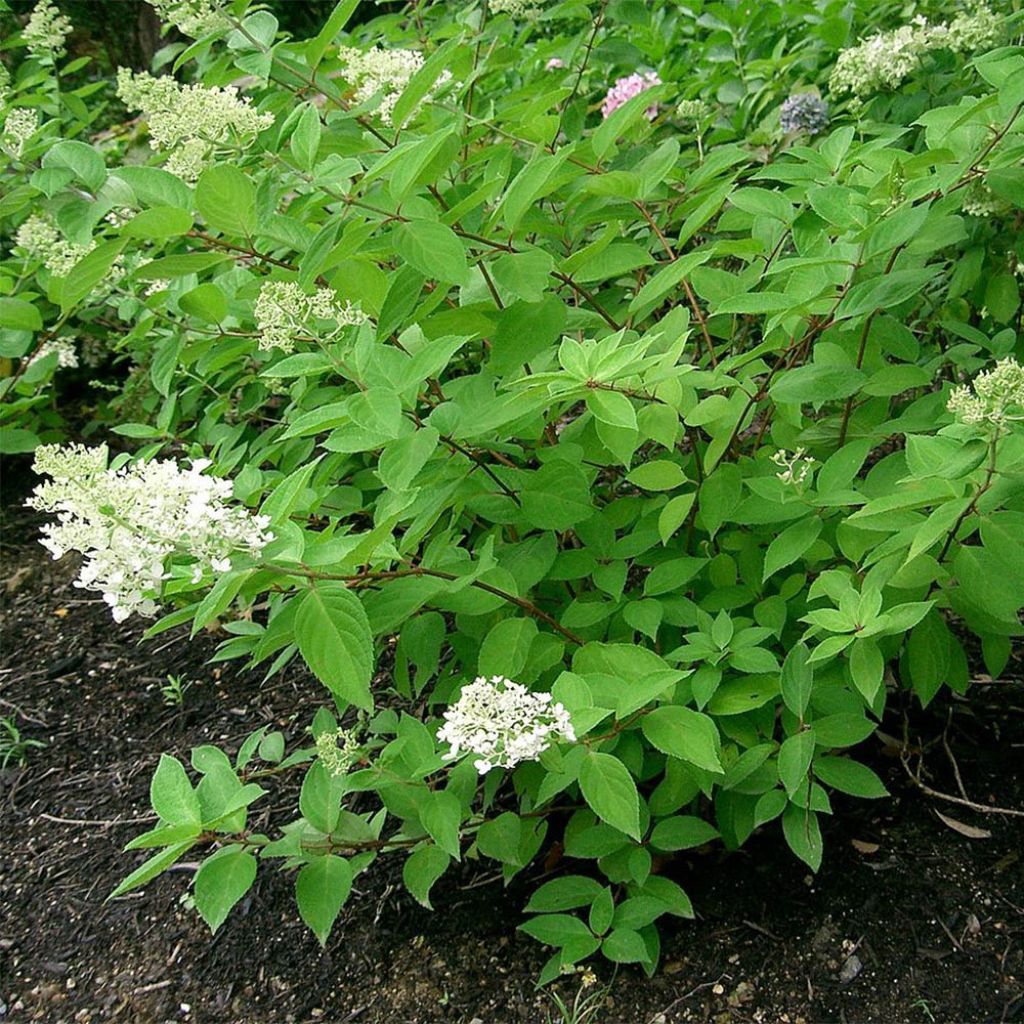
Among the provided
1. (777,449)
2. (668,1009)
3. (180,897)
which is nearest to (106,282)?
(180,897)

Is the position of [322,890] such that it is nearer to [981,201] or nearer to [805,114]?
[981,201]

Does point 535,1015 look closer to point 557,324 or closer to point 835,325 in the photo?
point 557,324

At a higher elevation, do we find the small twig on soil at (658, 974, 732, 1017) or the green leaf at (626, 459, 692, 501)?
the green leaf at (626, 459, 692, 501)

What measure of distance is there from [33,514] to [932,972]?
315 cm

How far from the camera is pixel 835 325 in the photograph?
1.79m

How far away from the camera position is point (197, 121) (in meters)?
1.51

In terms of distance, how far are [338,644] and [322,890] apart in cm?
56

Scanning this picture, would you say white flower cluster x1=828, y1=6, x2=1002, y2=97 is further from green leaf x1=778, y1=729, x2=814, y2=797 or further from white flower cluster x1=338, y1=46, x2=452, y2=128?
green leaf x1=778, y1=729, x2=814, y2=797

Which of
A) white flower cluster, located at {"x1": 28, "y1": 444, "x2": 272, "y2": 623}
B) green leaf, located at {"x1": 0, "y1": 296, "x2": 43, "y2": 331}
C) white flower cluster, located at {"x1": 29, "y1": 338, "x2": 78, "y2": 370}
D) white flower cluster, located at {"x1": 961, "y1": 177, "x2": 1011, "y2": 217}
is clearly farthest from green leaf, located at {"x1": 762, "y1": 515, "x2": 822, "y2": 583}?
white flower cluster, located at {"x1": 29, "y1": 338, "x2": 78, "y2": 370}

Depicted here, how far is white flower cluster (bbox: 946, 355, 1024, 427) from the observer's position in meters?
1.19

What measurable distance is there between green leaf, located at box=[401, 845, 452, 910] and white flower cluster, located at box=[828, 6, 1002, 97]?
1660mm

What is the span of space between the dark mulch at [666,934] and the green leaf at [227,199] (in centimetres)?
129

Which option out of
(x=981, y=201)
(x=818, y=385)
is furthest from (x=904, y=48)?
(x=818, y=385)

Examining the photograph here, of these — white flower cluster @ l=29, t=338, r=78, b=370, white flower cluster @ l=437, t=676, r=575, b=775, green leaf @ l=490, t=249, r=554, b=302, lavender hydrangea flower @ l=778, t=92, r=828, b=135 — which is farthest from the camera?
white flower cluster @ l=29, t=338, r=78, b=370
